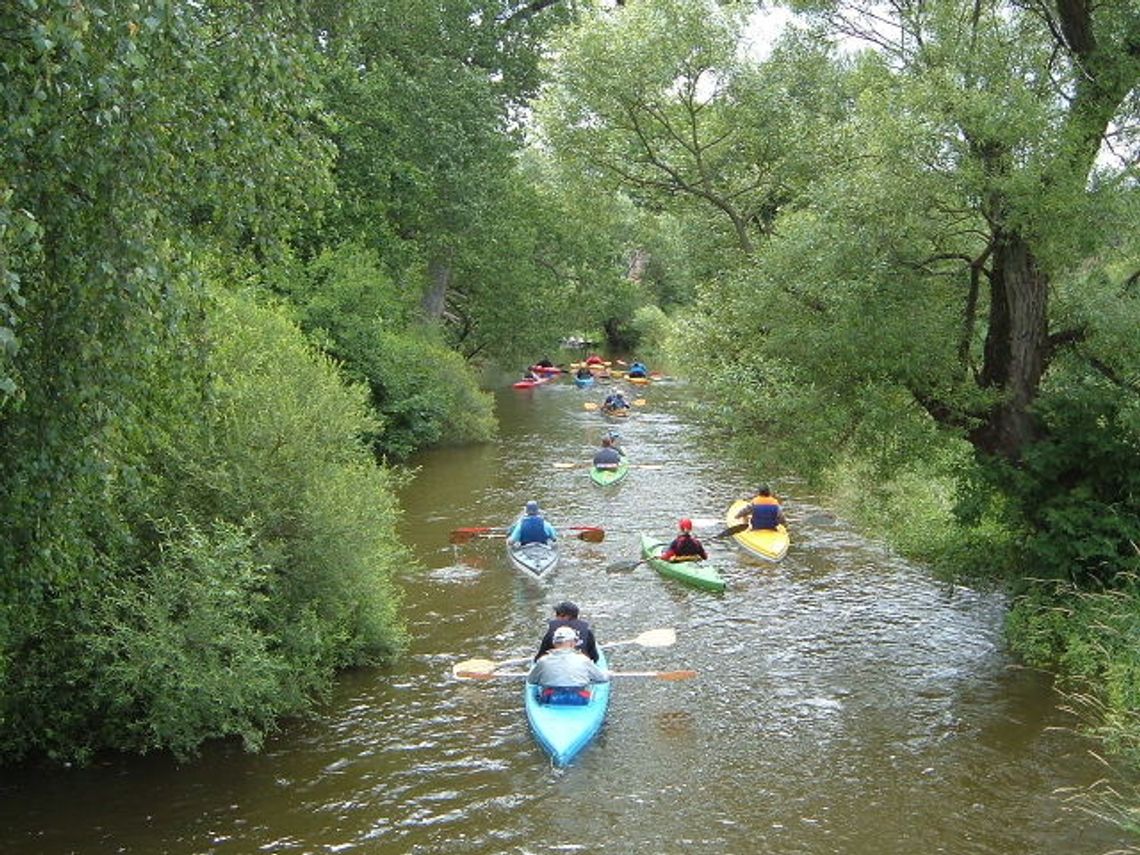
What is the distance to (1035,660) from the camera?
11.7 meters

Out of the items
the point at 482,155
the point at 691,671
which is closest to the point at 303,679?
the point at 691,671

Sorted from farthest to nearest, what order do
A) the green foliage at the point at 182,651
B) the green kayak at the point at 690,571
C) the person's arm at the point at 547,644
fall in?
1. the green kayak at the point at 690,571
2. the person's arm at the point at 547,644
3. the green foliage at the point at 182,651

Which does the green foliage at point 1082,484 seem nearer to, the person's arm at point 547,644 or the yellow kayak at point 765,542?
the yellow kayak at point 765,542

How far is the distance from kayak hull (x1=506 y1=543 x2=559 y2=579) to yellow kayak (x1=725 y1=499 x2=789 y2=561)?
307cm

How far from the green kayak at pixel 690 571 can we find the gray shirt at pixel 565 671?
4439 millimetres

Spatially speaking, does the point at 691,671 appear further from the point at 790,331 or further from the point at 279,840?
the point at 279,840

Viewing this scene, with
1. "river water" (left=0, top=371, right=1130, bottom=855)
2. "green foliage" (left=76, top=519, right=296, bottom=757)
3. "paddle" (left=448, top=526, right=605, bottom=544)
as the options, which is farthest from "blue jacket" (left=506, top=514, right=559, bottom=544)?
"green foliage" (left=76, top=519, right=296, bottom=757)

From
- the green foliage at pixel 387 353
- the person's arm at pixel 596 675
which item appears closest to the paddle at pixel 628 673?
the person's arm at pixel 596 675

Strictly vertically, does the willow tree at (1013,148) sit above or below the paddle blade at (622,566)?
above

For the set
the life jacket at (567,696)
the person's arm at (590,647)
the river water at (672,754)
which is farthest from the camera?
the person's arm at (590,647)

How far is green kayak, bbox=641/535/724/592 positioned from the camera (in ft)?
48.9

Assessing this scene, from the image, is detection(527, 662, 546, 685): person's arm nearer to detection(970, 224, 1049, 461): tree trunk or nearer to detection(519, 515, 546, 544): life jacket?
detection(519, 515, 546, 544): life jacket

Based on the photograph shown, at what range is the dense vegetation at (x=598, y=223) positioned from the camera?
555cm

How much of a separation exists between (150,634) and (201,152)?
452cm
